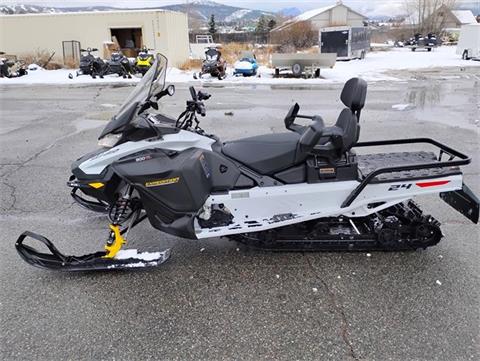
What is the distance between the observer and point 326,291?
2.87 metres

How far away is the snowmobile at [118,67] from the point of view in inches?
696

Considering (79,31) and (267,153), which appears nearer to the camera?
(267,153)

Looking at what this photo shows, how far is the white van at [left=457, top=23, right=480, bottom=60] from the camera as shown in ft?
80.4

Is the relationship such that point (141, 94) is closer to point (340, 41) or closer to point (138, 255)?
point (138, 255)

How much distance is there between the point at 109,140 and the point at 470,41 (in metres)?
28.1

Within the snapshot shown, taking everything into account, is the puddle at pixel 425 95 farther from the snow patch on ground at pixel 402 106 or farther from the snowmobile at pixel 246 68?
the snowmobile at pixel 246 68

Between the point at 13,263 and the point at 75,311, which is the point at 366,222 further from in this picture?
the point at 13,263

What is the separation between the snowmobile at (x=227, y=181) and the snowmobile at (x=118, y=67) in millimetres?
15588

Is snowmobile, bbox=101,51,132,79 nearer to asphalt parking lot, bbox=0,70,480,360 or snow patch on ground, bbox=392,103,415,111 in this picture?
snow patch on ground, bbox=392,103,415,111

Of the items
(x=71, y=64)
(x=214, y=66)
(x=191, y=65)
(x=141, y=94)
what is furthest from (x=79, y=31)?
(x=141, y=94)

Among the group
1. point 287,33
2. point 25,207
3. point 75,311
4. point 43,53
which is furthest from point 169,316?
point 287,33

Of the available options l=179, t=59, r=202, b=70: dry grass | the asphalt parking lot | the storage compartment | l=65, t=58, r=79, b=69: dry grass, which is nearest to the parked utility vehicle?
l=179, t=59, r=202, b=70: dry grass

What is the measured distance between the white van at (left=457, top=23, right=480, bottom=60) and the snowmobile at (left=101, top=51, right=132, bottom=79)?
19.9 metres

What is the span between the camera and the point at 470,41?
25.3 metres
